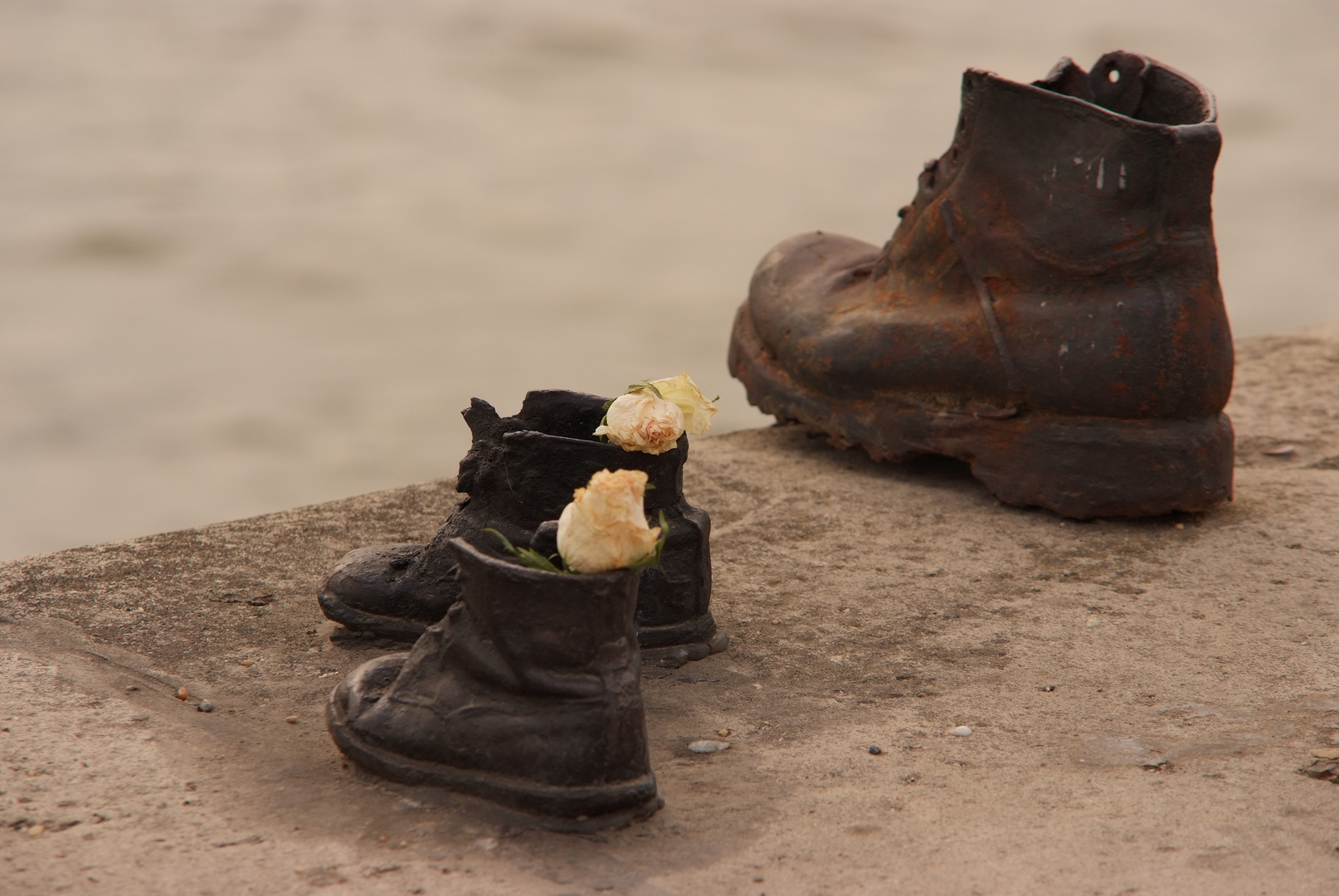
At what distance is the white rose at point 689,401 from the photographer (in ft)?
6.97

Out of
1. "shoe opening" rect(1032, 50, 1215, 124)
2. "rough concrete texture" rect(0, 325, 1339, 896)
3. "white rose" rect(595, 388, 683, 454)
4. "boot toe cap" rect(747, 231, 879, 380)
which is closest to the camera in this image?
"rough concrete texture" rect(0, 325, 1339, 896)

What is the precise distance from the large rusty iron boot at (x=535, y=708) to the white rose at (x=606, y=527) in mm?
29

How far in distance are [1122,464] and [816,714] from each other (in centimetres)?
107

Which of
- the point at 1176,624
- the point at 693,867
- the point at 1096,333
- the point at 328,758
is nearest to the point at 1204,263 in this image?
the point at 1096,333

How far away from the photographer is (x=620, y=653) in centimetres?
176

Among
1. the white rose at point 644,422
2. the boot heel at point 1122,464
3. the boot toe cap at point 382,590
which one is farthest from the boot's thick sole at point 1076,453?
the boot toe cap at point 382,590

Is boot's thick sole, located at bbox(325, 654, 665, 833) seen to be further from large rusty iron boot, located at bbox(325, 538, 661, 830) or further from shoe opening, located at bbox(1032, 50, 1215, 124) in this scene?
shoe opening, located at bbox(1032, 50, 1215, 124)

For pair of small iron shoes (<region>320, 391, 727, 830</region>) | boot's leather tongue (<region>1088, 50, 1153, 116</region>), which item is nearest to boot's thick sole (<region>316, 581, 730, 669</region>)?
pair of small iron shoes (<region>320, 391, 727, 830</region>)

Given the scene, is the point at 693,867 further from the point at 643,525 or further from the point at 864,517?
the point at 864,517

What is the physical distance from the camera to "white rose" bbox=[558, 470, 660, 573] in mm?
1681

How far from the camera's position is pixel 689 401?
213 cm

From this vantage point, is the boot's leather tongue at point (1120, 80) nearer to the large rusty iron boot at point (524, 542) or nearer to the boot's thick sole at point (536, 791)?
the large rusty iron boot at point (524, 542)

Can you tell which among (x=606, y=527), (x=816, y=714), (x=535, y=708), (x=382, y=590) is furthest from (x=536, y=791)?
(x=382, y=590)

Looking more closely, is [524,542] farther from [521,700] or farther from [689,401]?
[521,700]
